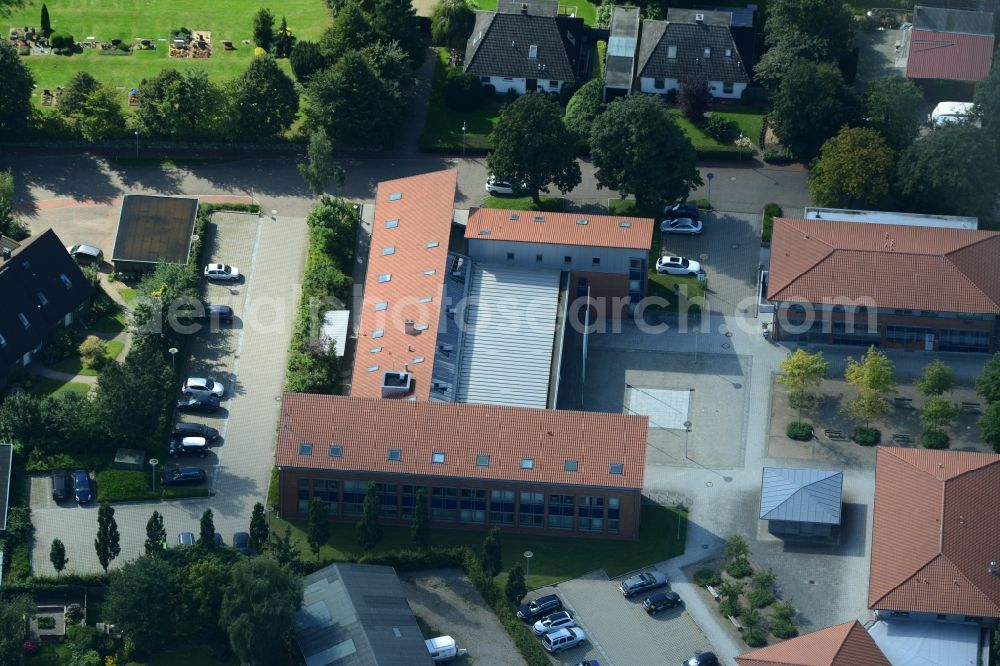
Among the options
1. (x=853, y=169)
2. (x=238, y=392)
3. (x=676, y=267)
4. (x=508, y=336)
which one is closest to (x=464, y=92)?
(x=676, y=267)

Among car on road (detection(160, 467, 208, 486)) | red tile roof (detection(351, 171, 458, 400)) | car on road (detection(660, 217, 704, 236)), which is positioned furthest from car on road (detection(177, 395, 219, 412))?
car on road (detection(660, 217, 704, 236))

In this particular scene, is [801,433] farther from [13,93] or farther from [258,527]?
[13,93]

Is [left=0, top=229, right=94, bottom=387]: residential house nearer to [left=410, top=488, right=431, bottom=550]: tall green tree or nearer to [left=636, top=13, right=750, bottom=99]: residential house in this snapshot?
[left=410, top=488, right=431, bottom=550]: tall green tree

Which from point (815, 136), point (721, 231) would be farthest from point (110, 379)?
point (815, 136)

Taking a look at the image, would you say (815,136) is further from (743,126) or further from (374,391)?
(374,391)

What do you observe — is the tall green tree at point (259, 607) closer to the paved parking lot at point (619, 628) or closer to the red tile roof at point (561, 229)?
the paved parking lot at point (619, 628)
